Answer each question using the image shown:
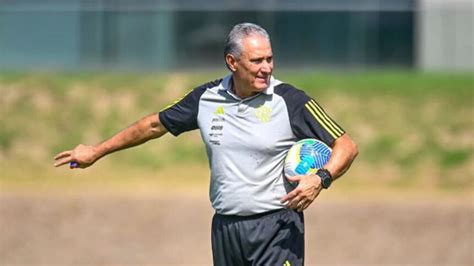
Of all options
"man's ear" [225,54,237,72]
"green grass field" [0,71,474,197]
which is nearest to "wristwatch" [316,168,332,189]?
"man's ear" [225,54,237,72]

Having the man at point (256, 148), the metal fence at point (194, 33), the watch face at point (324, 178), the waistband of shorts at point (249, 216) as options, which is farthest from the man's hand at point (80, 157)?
the metal fence at point (194, 33)

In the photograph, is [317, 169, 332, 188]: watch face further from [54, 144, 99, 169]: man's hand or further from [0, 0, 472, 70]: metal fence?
[0, 0, 472, 70]: metal fence

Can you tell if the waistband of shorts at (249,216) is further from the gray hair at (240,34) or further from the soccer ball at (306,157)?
the gray hair at (240,34)

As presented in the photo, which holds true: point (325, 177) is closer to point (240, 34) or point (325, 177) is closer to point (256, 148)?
point (256, 148)

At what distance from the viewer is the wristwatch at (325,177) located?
7270 millimetres

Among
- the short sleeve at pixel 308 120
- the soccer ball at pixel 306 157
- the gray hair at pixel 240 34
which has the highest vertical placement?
the gray hair at pixel 240 34

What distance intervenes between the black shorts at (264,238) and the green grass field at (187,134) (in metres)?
11.9

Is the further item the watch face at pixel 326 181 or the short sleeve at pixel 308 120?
the short sleeve at pixel 308 120

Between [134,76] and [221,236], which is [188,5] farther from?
[221,236]

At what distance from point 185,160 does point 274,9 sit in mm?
4817

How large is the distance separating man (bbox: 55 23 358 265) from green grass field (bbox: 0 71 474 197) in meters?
11.9

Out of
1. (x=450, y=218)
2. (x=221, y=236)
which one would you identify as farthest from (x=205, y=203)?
(x=221, y=236)

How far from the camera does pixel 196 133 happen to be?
21.6 metres

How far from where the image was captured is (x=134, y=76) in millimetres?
23797
